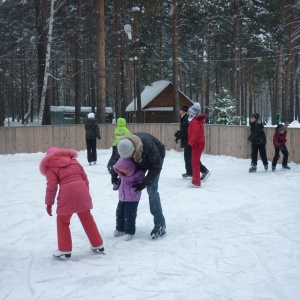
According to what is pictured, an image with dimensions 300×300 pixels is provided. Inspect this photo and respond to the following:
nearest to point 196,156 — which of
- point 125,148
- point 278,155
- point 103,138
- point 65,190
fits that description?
point 278,155

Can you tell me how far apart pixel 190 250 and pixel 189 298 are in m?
1.26

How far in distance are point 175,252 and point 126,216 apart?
802 mm

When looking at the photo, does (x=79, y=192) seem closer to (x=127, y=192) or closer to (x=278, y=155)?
(x=127, y=192)

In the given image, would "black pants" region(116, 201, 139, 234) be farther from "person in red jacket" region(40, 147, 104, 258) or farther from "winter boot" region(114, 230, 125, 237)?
"person in red jacket" region(40, 147, 104, 258)

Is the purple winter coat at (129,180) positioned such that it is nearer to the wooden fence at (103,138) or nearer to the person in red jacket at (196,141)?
the person in red jacket at (196,141)

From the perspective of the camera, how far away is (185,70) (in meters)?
41.6

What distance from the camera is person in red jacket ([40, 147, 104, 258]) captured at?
4113 millimetres

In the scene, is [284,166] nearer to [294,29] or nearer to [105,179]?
[105,179]

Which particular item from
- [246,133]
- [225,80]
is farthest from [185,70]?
[246,133]

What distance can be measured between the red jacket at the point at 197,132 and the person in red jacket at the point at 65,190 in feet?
13.4

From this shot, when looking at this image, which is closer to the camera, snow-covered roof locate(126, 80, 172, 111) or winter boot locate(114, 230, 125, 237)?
winter boot locate(114, 230, 125, 237)

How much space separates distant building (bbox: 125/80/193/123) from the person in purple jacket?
81.9ft

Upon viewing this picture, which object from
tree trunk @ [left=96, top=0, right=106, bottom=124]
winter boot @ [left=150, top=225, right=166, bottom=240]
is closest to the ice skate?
winter boot @ [left=150, top=225, right=166, bottom=240]

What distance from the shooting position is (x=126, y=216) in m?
4.91
